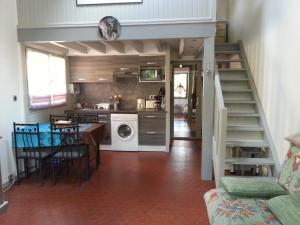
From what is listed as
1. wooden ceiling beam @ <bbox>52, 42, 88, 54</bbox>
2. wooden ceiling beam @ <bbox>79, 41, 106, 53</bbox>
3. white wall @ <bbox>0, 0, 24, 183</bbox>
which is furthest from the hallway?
wooden ceiling beam @ <bbox>52, 42, 88, 54</bbox>

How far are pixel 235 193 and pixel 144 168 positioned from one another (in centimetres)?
269

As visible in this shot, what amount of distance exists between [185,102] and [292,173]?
19.9 ft

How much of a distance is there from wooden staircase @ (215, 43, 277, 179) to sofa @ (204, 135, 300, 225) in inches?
33.2

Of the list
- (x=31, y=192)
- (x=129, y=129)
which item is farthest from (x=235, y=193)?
(x=129, y=129)

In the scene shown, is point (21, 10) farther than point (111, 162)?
No

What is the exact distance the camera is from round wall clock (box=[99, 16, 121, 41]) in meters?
3.93

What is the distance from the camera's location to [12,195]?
359 centimetres

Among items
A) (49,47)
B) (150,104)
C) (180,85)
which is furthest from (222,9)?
(49,47)

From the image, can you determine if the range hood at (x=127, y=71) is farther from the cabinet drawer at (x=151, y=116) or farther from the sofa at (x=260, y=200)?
the sofa at (x=260, y=200)

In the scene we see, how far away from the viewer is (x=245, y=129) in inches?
144

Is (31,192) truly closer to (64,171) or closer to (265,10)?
(64,171)

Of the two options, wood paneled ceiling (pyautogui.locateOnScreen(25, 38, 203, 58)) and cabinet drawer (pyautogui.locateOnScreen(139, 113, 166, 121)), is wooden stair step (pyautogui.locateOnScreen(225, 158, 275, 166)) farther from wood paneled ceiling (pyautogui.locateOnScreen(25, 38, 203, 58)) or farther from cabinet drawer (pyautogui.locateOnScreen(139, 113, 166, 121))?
wood paneled ceiling (pyautogui.locateOnScreen(25, 38, 203, 58))

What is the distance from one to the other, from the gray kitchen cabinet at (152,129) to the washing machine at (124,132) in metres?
0.14

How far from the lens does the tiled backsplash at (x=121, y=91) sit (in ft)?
21.3
